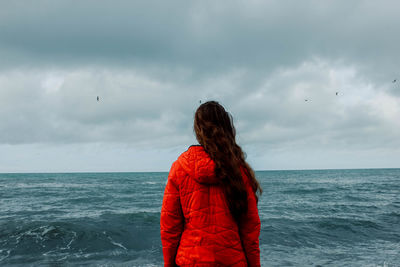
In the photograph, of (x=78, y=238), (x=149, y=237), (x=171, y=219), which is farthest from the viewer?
(x=149, y=237)

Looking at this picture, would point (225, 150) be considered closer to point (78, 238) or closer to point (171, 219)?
point (171, 219)

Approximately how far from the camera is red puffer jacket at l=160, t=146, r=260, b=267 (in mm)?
2043

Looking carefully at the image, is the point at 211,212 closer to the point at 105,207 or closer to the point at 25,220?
the point at 25,220

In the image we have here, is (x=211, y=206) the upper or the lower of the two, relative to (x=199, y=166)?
lower

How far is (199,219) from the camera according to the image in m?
2.08

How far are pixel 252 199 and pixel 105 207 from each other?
17353mm

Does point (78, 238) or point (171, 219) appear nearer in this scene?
point (171, 219)

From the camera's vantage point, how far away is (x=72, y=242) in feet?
33.5

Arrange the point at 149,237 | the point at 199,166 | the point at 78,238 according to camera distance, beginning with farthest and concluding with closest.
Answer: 1. the point at 149,237
2. the point at 78,238
3. the point at 199,166

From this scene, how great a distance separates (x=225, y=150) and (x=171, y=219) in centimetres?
69

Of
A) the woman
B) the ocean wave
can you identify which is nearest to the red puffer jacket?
the woman

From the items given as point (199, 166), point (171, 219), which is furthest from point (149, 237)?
point (199, 166)

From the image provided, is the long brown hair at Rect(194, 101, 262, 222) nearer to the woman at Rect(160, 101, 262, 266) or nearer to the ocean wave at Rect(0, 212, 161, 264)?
the woman at Rect(160, 101, 262, 266)

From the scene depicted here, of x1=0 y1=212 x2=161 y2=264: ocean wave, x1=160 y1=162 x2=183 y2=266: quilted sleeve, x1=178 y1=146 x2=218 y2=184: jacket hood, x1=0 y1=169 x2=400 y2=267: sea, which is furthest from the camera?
x1=0 y1=212 x2=161 y2=264: ocean wave
